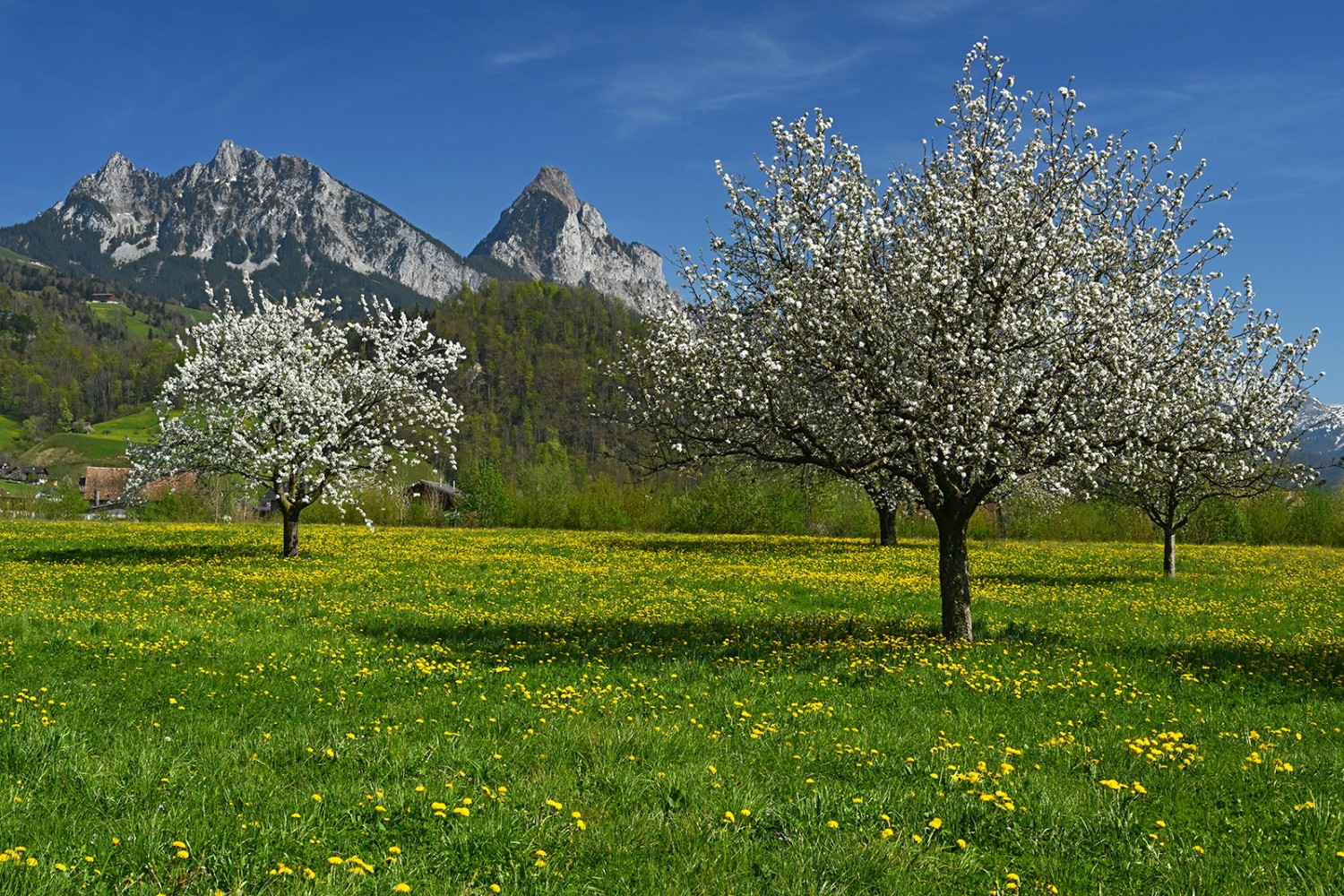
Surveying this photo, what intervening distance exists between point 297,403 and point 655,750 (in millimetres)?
28245

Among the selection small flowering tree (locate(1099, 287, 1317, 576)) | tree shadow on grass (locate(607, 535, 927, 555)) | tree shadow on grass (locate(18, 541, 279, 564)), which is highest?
small flowering tree (locate(1099, 287, 1317, 576))

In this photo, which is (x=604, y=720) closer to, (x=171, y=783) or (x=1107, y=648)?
(x=171, y=783)

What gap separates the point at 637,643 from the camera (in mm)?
16141

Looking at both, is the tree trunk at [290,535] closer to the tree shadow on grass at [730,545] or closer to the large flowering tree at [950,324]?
the tree shadow on grass at [730,545]

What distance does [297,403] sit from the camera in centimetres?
3319

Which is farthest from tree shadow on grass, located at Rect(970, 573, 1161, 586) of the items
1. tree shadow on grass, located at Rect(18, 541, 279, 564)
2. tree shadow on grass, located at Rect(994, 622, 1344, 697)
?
tree shadow on grass, located at Rect(18, 541, 279, 564)

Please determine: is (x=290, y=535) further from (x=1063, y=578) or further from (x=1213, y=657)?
(x=1213, y=657)

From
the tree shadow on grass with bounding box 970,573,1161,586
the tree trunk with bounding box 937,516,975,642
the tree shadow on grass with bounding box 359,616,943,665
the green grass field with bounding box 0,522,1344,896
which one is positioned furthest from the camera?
the tree shadow on grass with bounding box 970,573,1161,586

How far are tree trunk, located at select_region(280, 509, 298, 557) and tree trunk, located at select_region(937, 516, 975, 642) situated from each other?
83.9 feet

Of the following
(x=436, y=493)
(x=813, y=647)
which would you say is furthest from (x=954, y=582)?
(x=436, y=493)

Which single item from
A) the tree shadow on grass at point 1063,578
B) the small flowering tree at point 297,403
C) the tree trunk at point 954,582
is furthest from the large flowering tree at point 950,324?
the small flowering tree at point 297,403

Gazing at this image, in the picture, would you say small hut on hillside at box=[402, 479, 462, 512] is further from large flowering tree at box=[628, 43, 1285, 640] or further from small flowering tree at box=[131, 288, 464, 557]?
large flowering tree at box=[628, 43, 1285, 640]

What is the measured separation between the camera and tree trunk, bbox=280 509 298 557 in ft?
110

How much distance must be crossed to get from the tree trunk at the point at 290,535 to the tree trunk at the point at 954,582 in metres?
25.6
